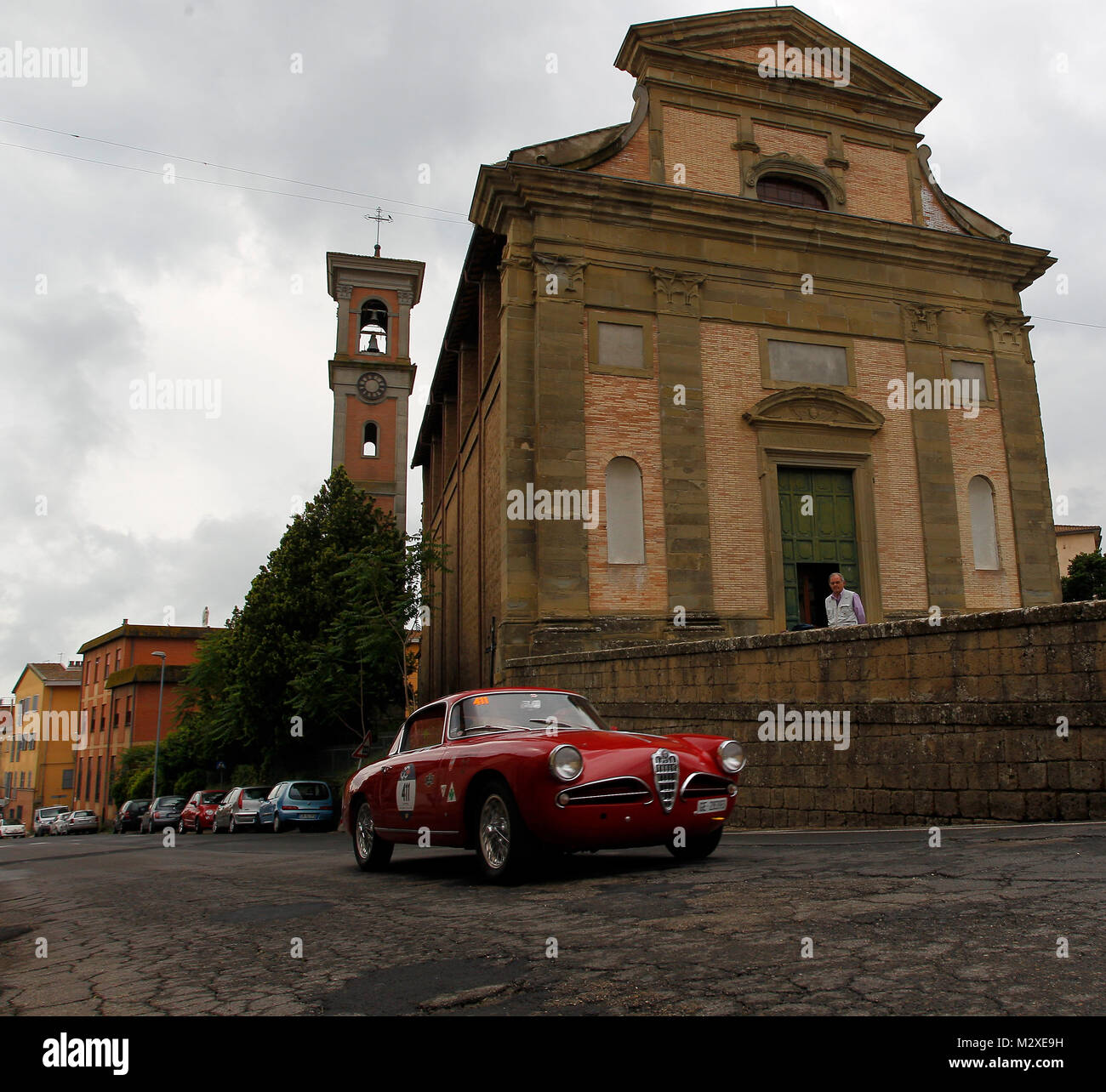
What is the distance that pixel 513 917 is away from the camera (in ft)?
16.9

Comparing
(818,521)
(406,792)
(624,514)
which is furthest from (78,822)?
(406,792)

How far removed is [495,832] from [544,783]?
732mm

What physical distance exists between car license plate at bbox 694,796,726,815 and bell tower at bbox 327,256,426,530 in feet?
131

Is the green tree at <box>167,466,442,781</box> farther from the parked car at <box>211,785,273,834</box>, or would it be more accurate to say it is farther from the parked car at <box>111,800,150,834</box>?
the parked car at <box>111,800,150,834</box>

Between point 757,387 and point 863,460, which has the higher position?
point 757,387

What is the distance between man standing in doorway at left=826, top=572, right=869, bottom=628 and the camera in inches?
506

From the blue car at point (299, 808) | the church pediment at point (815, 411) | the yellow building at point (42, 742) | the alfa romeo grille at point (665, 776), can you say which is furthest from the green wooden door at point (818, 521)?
the yellow building at point (42, 742)

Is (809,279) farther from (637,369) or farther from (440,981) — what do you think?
(440,981)

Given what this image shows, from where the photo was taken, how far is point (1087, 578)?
139 ft

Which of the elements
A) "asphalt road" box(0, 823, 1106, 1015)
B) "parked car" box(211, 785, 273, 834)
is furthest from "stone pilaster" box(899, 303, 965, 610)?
"parked car" box(211, 785, 273, 834)

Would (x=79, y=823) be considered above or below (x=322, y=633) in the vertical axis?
below

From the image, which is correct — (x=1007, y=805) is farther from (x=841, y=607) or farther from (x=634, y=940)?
(x=634, y=940)
